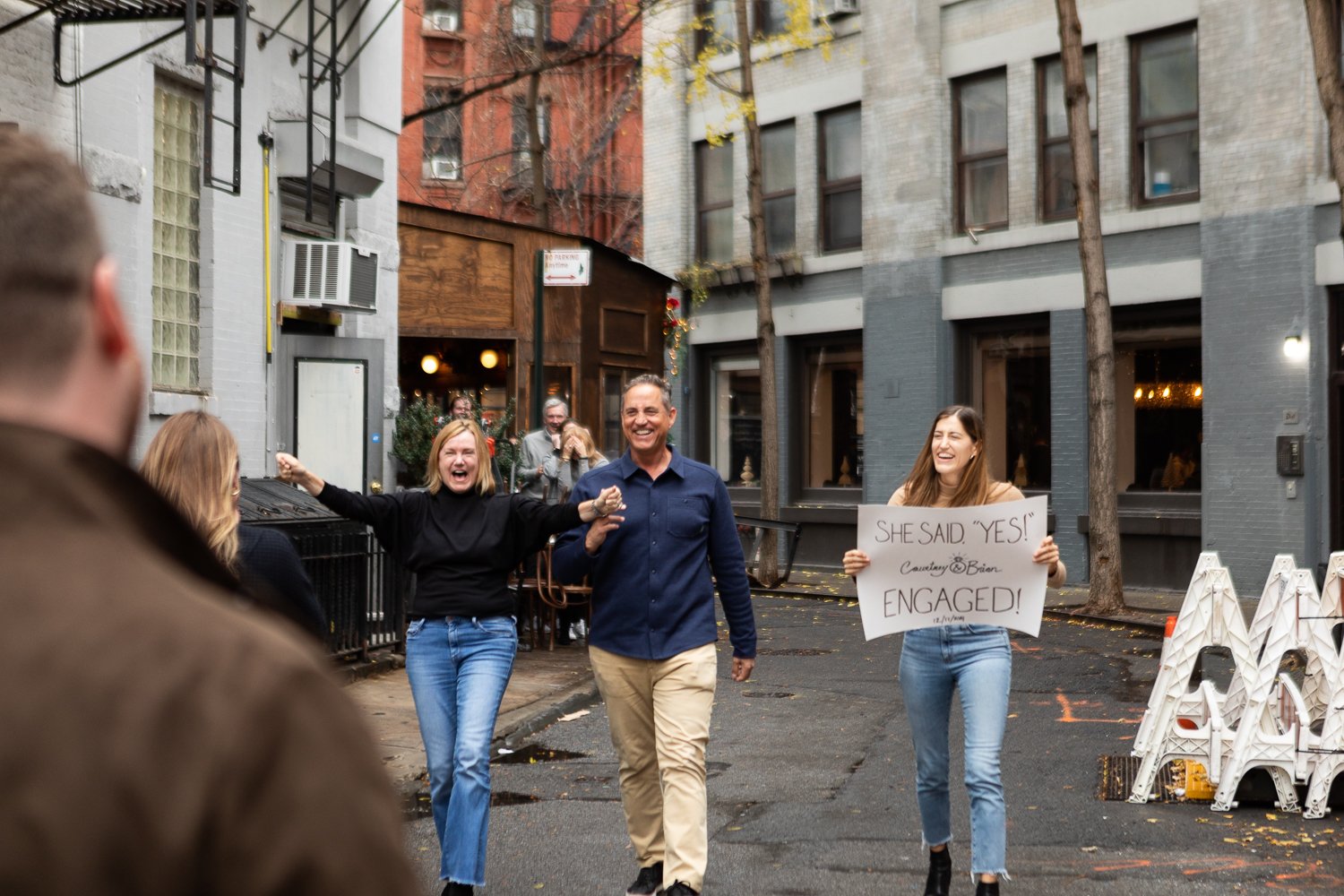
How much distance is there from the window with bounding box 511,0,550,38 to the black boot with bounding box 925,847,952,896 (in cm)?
2380

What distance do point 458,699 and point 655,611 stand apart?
2.85 ft

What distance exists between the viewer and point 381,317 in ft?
54.1

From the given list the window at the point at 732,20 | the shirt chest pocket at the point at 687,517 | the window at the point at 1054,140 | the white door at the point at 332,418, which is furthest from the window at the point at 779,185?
the shirt chest pocket at the point at 687,517

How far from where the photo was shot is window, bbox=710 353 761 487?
27375 mm

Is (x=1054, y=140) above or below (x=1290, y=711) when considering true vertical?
above

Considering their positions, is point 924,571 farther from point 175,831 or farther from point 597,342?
point 597,342

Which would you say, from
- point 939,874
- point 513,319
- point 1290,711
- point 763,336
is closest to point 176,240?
point 939,874

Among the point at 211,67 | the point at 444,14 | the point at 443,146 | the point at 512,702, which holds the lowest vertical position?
the point at 512,702

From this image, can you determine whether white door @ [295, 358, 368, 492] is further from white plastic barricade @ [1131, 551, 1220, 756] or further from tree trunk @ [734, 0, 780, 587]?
white plastic barricade @ [1131, 551, 1220, 756]

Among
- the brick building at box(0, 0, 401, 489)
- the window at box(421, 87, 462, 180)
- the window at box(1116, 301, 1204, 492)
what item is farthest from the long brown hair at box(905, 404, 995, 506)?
the window at box(421, 87, 462, 180)

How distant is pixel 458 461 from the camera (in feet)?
21.6

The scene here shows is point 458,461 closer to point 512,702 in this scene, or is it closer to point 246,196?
point 512,702

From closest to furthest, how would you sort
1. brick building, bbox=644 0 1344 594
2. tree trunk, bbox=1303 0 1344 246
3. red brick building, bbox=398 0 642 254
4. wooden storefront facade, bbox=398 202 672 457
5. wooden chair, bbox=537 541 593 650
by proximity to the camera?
tree trunk, bbox=1303 0 1344 246, wooden chair, bbox=537 541 593 650, brick building, bbox=644 0 1344 594, wooden storefront facade, bbox=398 202 672 457, red brick building, bbox=398 0 642 254

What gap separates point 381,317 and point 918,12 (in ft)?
37.0
